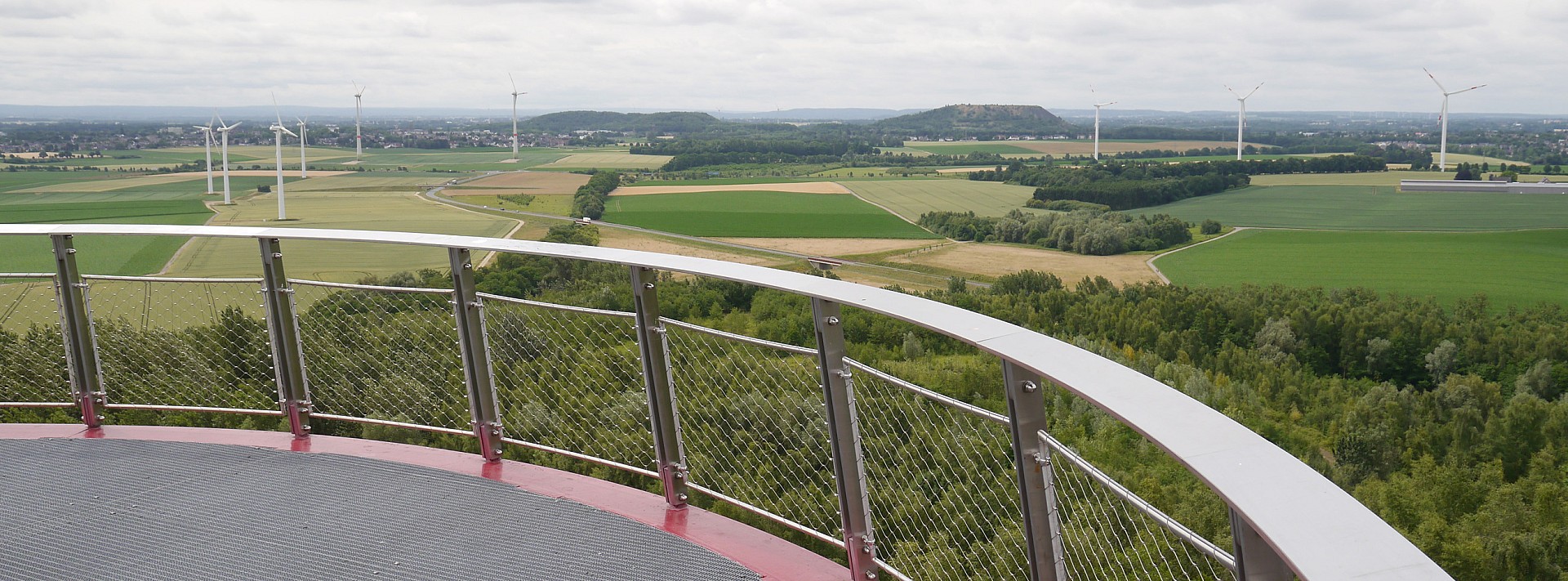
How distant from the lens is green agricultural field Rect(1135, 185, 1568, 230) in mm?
60938

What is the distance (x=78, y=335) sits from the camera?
457cm

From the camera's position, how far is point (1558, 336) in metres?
39.1

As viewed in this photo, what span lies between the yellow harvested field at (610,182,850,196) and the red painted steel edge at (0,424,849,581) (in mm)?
71638

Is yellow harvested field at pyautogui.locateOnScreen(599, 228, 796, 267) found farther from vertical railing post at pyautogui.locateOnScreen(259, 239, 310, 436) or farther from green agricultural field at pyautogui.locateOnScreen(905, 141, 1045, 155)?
green agricultural field at pyautogui.locateOnScreen(905, 141, 1045, 155)

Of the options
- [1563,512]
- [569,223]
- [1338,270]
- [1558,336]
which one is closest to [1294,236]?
[1338,270]

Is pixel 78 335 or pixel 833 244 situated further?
pixel 833 244

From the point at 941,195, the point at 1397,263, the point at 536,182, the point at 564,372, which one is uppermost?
the point at 536,182

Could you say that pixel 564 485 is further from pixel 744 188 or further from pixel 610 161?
pixel 610 161

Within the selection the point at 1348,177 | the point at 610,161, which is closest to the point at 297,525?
the point at 1348,177

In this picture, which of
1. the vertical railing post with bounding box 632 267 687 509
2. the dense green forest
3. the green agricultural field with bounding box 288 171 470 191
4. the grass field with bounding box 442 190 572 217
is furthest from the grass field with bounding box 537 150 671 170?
the vertical railing post with bounding box 632 267 687 509

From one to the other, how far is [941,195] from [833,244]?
757 inches

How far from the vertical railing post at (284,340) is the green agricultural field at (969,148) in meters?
107

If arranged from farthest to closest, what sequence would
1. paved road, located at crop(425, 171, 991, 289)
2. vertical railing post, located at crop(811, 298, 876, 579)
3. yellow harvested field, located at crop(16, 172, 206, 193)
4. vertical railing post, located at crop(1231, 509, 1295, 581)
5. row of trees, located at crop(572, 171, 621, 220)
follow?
row of trees, located at crop(572, 171, 621, 220) < yellow harvested field, located at crop(16, 172, 206, 193) < paved road, located at crop(425, 171, 991, 289) < vertical railing post, located at crop(811, 298, 876, 579) < vertical railing post, located at crop(1231, 509, 1295, 581)

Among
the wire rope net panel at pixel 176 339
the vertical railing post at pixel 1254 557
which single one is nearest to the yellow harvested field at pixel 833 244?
the wire rope net panel at pixel 176 339
